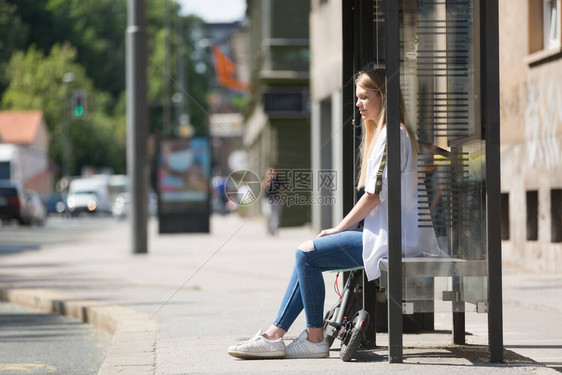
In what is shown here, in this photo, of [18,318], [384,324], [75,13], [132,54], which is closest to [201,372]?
[384,324]

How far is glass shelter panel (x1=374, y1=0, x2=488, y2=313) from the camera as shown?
19.9 ft

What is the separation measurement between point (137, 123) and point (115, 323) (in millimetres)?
10429

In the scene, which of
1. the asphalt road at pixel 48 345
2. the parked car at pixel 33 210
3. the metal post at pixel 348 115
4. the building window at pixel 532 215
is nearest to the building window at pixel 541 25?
→ the building window at pixel 532 215

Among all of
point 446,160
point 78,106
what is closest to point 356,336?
point 446,160

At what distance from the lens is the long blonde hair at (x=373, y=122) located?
613cm

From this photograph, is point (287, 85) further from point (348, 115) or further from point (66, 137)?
point (66, 137)

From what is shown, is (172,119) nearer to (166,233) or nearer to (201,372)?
(166,233)

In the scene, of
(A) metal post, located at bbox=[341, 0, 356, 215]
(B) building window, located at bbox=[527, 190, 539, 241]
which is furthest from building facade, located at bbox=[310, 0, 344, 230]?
(A) metal post, located at bbox=[341, 0, 356, 215]

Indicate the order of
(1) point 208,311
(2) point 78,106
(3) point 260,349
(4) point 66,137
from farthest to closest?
(4) point 66,137 < (2) point 78,106 < (1) point 208,311 < (3) point 260,349

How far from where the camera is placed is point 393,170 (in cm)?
599

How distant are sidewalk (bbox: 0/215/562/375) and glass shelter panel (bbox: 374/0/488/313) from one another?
1.46 feet

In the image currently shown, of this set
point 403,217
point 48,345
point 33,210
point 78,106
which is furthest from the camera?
point 33,210

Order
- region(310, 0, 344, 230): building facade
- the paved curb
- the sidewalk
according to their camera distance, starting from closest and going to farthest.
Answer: the sidewalk < the paved curb < region(310, 0, 344, 230): building facade

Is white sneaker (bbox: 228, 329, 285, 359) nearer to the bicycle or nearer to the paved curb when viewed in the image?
the bicycle
